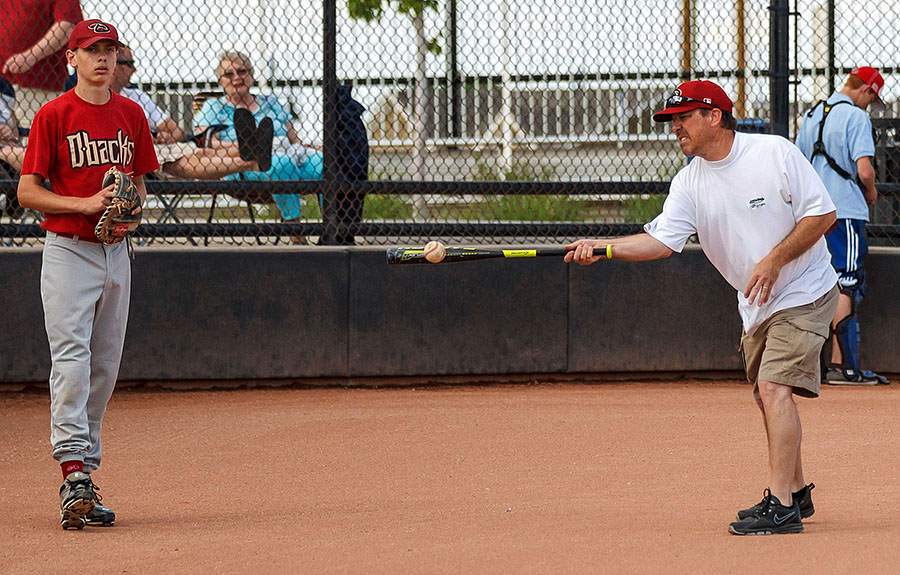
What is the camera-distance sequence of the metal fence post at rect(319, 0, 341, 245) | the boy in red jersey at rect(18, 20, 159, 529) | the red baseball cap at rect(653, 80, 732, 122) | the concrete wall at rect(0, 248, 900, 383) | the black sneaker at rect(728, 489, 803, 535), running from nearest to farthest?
the black sneaker at rect(728, 489, 803, 535), the red baseball cap at rect(653, 80, 732, 122), the boy in red jersey at rect(18, 20, 159, 529), the concrete wall at rect(0, 248, 900, 383), the metal fence post at rect(319, 0, 341, 245)

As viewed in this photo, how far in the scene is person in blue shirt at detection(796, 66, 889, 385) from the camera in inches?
310

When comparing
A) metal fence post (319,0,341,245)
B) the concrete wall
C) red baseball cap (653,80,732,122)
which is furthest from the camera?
metal fence post (319,0,341,245)

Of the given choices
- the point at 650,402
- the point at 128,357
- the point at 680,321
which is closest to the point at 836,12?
the point at 680,321

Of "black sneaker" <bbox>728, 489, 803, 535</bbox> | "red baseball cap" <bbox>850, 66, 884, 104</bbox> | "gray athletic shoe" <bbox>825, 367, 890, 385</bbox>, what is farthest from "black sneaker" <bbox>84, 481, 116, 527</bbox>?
"red baseball cap" <bbox>850, 66, 884, 104</bbox>

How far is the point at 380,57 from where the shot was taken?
780cm

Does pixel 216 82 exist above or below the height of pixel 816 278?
above

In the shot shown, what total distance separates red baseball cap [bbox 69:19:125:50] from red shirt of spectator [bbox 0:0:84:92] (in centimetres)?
316

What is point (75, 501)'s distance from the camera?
449 centimetres

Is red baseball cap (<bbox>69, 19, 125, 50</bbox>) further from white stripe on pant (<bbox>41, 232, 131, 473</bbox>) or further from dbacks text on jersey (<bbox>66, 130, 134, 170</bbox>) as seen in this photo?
white stripe on pant (<bbox>41, 232, 131, 473</bbox>)

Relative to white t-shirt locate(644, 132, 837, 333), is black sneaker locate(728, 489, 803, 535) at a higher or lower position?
lower

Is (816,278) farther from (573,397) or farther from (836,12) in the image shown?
(836,12)

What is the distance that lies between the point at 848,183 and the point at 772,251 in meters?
3.80

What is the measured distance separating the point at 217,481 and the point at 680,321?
3.82m

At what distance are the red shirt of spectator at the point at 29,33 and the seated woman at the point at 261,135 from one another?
3.36 feet
